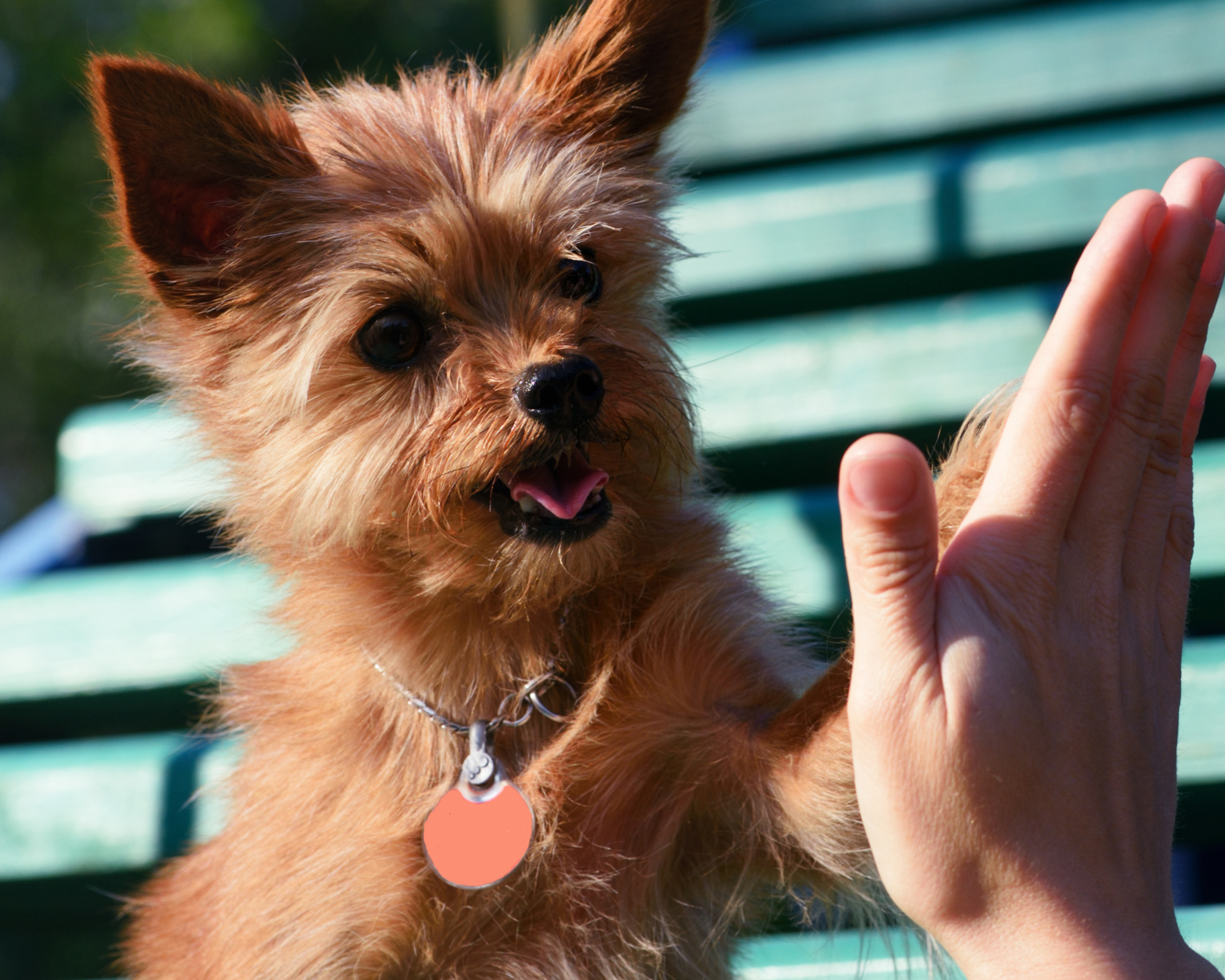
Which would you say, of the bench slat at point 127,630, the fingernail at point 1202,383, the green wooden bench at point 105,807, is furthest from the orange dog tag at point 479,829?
the bench slat at point 127,630

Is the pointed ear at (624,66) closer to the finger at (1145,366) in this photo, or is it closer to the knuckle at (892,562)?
the finger at (1145,366)

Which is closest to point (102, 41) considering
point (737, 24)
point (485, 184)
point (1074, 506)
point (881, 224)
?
point (737, 24)

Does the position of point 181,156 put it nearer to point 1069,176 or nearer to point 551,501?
point 551,501

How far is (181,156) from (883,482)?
1.44 meters

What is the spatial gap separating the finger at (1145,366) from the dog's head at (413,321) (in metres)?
0.77

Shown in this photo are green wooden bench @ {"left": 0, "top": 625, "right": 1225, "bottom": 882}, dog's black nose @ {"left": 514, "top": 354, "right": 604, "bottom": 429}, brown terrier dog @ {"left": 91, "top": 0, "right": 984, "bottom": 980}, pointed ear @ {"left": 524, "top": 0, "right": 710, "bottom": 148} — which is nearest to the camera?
dog's black nose @ {"left": 514, "top": 354, "right": 604, "bottom": 429}

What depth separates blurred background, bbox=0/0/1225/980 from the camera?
322cm

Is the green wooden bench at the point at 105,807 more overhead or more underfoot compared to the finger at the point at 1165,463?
more underfoot

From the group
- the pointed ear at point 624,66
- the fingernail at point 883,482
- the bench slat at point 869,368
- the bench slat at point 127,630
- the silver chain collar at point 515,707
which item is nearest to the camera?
the fingernail at point 883,482

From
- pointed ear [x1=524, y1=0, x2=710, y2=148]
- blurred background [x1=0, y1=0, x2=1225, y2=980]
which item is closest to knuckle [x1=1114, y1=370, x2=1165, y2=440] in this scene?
pointed ear [x1=524, y1=0, x2=710, y2=148]

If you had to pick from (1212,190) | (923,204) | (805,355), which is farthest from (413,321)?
(923,204)

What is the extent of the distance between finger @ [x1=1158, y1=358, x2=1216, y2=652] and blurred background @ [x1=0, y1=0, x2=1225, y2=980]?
4.11 ft

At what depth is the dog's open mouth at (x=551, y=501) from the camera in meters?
1.79

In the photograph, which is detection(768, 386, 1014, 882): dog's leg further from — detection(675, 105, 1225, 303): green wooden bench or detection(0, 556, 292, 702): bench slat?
detection(0, 556, 292, 702): bench slat
